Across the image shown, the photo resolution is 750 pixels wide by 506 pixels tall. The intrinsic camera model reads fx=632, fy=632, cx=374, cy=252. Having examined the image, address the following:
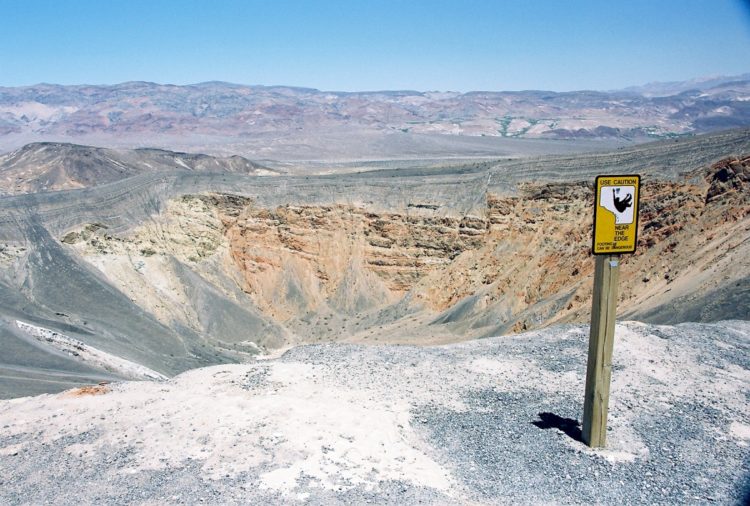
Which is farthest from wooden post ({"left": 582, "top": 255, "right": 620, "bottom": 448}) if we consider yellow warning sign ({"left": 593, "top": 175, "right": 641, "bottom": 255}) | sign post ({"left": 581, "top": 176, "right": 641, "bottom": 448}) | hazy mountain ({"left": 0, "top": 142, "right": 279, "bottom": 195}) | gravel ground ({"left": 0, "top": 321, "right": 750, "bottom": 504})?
hazy mountain ({"left": 0, "top": 142, "right": 279, "bottom": 195})

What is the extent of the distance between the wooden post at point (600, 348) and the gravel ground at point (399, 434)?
33 cm

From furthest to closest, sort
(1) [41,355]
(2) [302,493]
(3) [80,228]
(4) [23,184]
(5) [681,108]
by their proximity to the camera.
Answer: (5) [681,108] < (4) [23,184] < (3) [80,228] < (1) [41,355] < (2) [302,493]

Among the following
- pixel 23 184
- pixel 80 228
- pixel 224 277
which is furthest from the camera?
pixel 23 184

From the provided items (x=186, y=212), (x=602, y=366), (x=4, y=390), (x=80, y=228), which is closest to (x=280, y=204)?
(x=186, y=212)

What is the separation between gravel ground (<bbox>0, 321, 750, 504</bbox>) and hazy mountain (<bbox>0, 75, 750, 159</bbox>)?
92.1 meters

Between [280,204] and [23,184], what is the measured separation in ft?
143

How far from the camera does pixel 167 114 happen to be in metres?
171

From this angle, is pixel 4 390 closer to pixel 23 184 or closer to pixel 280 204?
pixel 280 204

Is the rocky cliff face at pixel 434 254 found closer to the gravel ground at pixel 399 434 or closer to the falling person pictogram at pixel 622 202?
the gravel ground at pixel 399 434

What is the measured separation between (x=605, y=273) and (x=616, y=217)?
708 mm

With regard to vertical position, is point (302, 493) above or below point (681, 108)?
below

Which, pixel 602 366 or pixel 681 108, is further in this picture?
pixel 681 108

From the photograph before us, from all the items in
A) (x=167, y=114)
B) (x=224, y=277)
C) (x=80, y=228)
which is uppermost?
(x=167, y=114)

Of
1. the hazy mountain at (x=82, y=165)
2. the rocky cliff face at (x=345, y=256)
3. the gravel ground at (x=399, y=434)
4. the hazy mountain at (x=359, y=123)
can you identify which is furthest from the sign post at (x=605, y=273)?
the hazy mountain at (x=359, y=123)
